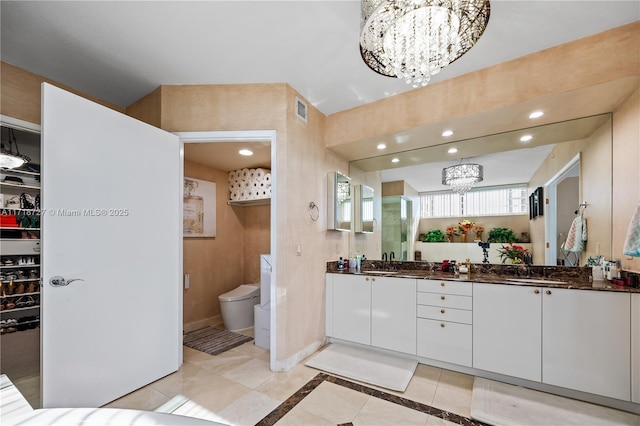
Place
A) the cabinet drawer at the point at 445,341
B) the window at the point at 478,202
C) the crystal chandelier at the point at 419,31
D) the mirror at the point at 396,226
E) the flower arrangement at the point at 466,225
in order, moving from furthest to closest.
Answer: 1. the mirror at the point at 396,226
2. the flower arrangement at the point at 466,225
3. the window at the point at 478,202
4. the cabinet drawer at the point at 445,341
5. the crystal chandelier at the point at 419,31

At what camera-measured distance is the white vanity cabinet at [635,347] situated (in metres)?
1.82

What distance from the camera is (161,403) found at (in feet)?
6.52

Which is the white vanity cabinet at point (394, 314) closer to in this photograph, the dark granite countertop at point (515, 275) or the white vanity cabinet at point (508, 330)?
the dark granite countertop at point (515, 275)

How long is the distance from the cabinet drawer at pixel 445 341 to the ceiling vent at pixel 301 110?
2243 millimetres

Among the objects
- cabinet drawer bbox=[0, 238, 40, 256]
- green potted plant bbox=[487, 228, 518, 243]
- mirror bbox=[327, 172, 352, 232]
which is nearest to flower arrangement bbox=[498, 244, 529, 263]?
green potted plant bbox=[487, 228, 518, 243]

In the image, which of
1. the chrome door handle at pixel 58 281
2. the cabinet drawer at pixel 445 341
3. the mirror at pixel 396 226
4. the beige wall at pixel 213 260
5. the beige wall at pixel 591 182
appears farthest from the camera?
the beige wall at pixel 213 260

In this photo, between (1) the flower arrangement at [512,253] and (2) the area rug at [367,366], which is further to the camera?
(1) the flower arrangement at [512,253]

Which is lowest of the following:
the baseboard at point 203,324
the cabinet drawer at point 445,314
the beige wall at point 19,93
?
the baseboard at point 203,324

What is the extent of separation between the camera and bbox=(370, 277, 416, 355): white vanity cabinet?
2650 mm

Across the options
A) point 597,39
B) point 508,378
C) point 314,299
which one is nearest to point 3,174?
point 314,299

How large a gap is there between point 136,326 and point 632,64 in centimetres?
391

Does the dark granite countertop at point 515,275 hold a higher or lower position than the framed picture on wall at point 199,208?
lower

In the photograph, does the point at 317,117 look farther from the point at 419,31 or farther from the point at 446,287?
the point at 446,287

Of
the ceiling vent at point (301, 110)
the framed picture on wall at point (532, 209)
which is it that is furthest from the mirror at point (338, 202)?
the framed picture on wall at point (532, 209)
